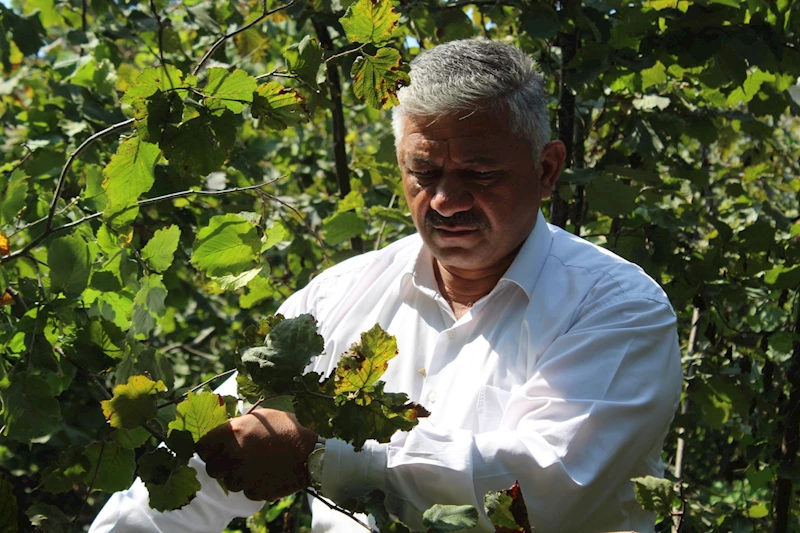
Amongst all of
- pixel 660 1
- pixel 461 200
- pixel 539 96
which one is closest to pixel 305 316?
pixel 461 200

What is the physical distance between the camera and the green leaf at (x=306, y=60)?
1518mm

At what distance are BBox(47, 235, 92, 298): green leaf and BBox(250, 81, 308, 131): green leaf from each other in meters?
0.45

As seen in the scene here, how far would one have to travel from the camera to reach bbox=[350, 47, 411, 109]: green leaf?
4.93 ft

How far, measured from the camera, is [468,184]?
217 cm

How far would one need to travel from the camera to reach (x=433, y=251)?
2.26 metres

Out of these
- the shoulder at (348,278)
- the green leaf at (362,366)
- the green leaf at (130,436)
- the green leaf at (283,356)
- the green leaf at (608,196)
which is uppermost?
the green leaf at (283,356)

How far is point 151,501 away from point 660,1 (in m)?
2.27

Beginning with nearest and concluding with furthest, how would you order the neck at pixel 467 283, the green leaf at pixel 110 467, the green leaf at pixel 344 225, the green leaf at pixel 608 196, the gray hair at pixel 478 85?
the green leaf at pixel 110 467
the gray hair at pixel 478 85
the neck at pixel 467 283
the green leaf at pixel 608 196
the green leaf at pixel 344 225

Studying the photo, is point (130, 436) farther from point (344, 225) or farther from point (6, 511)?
point (344, 225)

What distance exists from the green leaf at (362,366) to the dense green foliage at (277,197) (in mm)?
196

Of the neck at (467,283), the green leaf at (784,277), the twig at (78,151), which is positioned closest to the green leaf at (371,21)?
the twig at (78,151)

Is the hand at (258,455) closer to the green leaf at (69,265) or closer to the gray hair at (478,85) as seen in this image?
the green leaf at (69,265)

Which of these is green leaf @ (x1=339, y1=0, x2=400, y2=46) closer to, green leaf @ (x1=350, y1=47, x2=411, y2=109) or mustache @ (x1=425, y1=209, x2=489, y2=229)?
green leaf @ (x1=350, y1=47, x2=411, y2=109)

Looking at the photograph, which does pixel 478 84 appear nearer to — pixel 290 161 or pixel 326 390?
pixel 326 390
